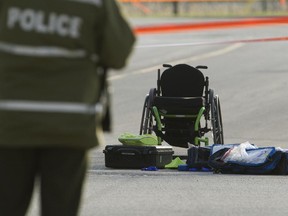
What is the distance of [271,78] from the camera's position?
22.0m

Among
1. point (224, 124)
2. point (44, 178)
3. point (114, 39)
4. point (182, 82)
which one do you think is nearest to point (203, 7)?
point (224, 124)

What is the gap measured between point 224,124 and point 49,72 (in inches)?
461

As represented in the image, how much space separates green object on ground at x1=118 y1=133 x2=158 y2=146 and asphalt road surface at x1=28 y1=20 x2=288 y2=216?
35 cm

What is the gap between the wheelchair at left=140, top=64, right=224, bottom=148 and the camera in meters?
12.7

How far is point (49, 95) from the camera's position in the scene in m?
4.92

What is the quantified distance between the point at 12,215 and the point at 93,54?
0.68 metres

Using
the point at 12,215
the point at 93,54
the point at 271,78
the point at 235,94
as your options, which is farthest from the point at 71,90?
the point at 271,78

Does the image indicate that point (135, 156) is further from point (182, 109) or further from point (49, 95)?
point (49, 95)

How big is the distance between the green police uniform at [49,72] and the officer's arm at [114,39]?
3cm

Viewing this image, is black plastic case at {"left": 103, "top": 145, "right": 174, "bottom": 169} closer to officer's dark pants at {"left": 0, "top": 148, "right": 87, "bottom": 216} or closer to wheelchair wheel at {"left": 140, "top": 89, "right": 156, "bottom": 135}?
wheelchair wheel at {"left": 140, "top": 89, "right": 156, "bottom": 135}

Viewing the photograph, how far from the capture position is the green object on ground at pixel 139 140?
12133 millimetres

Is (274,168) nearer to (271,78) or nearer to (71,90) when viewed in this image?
(71,90)

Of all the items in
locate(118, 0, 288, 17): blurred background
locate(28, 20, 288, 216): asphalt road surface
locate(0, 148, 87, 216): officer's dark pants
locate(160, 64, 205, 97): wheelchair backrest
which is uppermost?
locate(0, 148, 87, 216): officer's dark pants

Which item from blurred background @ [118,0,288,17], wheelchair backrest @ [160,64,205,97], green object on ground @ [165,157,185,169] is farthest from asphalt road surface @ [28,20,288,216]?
blurred background @ [118,0,288,17]
